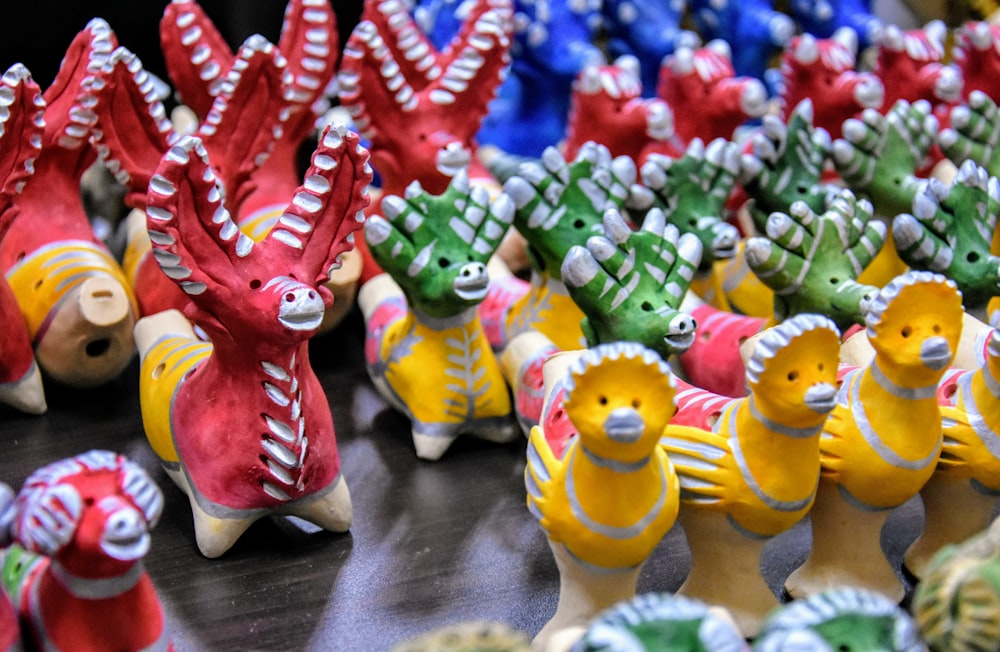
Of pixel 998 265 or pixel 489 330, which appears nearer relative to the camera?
pixel 998 265

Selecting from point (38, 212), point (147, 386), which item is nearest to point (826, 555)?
point (147, 386)

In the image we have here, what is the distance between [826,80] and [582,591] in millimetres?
1024

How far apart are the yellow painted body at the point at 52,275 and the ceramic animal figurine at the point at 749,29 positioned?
1.09 metres

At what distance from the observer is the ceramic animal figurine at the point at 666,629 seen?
75 cm

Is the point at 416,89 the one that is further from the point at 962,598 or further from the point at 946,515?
the point at 962,598

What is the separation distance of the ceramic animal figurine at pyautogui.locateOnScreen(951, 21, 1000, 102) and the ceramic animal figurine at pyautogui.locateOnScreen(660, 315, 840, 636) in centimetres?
102

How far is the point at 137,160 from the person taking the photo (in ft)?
4.61

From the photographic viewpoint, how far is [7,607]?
2.74 feet

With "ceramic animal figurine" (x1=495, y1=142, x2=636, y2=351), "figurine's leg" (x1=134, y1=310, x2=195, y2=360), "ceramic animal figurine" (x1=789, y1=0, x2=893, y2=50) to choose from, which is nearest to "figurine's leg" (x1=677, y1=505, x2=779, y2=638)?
"ceramic animal figurine" (x1=495, y1=142, x2=636, y2=351)

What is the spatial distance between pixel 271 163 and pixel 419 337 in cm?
39

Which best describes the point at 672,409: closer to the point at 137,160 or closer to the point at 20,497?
the point at 20,497

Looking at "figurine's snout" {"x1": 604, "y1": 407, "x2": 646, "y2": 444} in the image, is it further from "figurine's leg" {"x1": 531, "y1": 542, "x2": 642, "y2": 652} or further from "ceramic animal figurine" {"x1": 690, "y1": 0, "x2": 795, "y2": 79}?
"ceramic animal figurine" {"x1": 690, "y1": 0, "x2": 795, "y2": 79}

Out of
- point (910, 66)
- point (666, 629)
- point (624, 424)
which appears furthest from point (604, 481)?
point (910, 66)

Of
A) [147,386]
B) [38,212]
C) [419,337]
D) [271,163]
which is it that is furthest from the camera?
[271,163]
